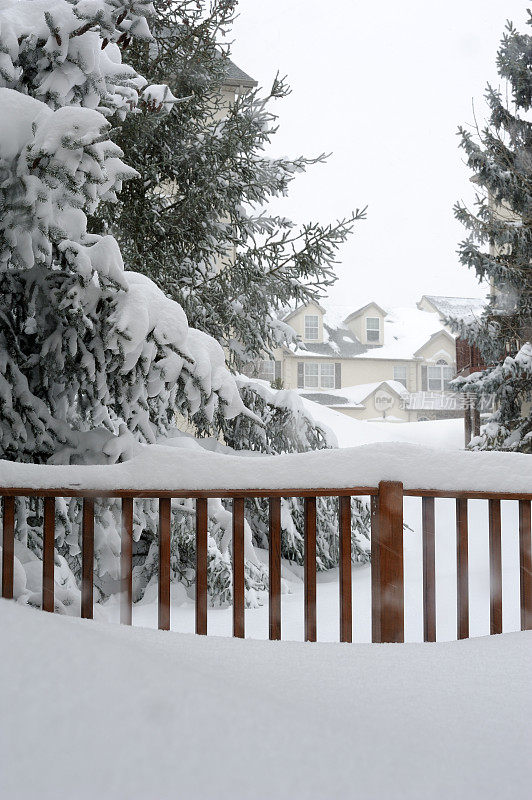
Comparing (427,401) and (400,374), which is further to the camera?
(400,374)

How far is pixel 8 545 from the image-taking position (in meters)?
2.41

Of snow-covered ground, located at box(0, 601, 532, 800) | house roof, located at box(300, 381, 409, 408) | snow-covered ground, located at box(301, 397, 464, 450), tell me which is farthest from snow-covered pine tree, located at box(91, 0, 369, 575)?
house roof, located at box(300, 381, 409, 408)

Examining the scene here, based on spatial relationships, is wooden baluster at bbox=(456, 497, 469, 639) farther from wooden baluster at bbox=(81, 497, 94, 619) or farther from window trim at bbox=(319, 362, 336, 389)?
window trim at bbox=(319, 362, 336, 389)

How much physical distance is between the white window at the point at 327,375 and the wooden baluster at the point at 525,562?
781 inches

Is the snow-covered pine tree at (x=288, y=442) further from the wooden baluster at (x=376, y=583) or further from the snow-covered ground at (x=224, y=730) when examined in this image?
the snow-covered ground at (x=224, y=730)

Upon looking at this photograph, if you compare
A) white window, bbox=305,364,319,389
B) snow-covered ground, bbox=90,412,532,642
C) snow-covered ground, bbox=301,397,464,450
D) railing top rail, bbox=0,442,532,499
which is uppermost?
white window, bbox=305,364,319,389

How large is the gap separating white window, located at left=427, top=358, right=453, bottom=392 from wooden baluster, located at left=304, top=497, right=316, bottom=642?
21.5 m

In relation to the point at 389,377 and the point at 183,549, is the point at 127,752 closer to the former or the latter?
the point at 183,549

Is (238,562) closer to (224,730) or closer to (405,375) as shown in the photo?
(224,730)

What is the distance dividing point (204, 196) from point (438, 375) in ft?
62.9

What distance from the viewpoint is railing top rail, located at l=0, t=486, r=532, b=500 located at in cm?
224

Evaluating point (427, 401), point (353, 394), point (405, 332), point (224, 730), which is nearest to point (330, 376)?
point (353, 394)

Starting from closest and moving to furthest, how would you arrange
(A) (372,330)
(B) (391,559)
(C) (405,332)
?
(B) (391,559)
(A) (372,330)
(C) (405,332)

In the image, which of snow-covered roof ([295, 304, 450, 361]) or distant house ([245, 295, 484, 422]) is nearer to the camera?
distant house ([245, 295, 484, 422])
